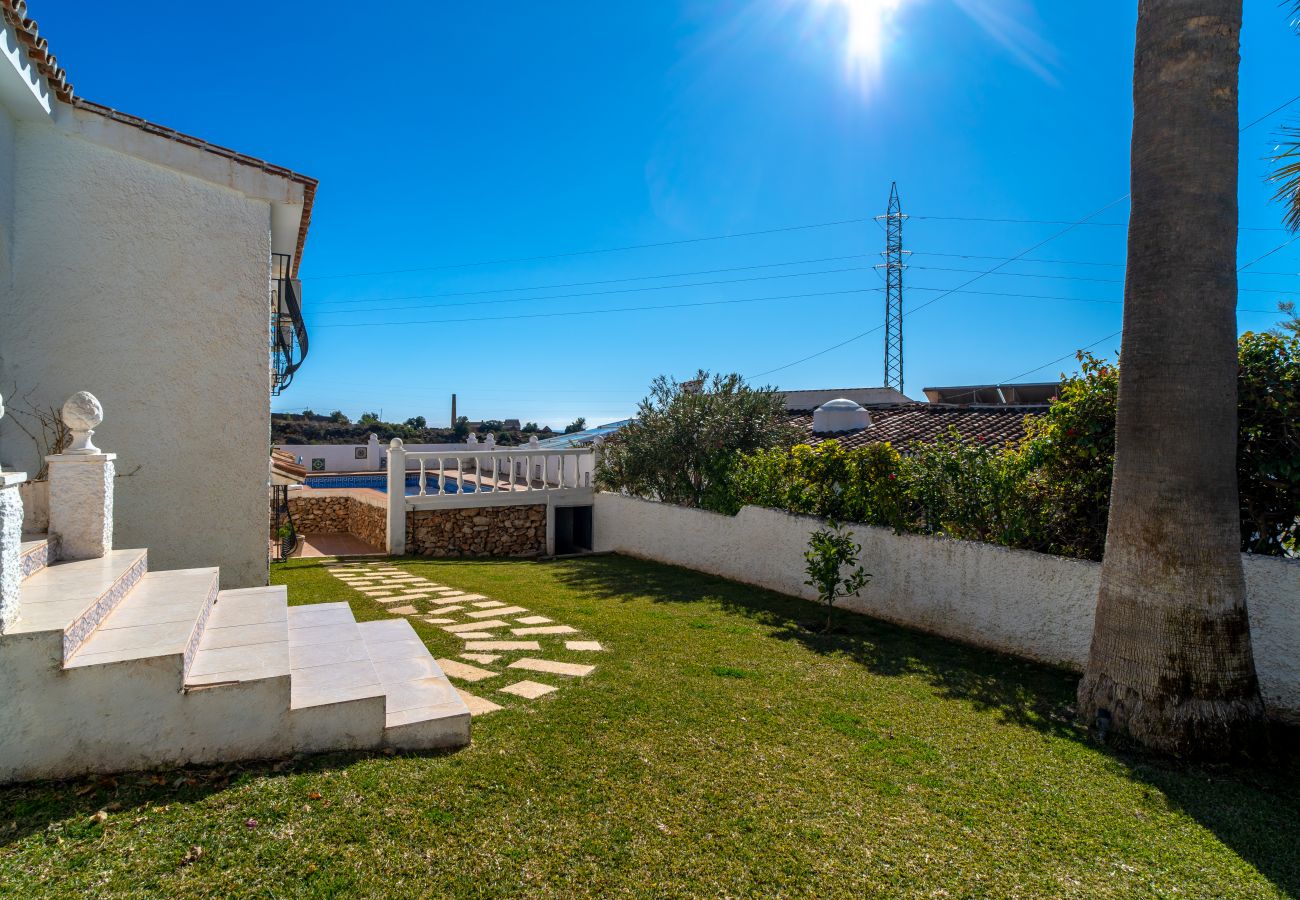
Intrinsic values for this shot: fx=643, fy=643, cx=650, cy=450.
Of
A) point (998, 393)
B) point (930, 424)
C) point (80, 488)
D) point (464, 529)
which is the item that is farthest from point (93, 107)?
point (998, 393)

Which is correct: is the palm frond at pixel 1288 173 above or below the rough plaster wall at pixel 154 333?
above

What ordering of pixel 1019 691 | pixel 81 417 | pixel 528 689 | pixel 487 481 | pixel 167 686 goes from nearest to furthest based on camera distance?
pixel 167 686
pixel 81 417
pixel 528 689
pixel 1019 691
pixel 487 481

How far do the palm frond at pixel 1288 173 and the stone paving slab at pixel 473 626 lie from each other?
29.0 ft

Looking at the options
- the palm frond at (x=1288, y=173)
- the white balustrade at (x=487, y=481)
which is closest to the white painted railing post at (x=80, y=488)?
the white balustrade at (x=487, y=481)

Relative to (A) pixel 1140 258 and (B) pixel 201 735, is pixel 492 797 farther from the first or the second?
(A) pixel 1140 258

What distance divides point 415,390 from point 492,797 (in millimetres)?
55891

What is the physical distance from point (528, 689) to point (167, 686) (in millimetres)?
2368

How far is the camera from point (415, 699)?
13.4ft

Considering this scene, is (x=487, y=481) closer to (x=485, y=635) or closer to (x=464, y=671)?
(x=485, y=635)

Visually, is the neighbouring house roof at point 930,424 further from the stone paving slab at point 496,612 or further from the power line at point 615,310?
the power line at point 615,310

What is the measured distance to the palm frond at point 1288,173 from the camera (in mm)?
5742

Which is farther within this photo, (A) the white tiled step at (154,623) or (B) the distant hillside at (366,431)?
(B) the distant hillside at (366,431)

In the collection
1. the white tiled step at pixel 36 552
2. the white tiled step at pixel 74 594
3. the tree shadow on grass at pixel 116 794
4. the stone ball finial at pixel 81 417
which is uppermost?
the stone ball finial at pixel 81 417

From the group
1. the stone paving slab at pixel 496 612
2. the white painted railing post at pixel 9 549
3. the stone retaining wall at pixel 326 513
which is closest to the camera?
the white painted railing post at pixel 9 549
